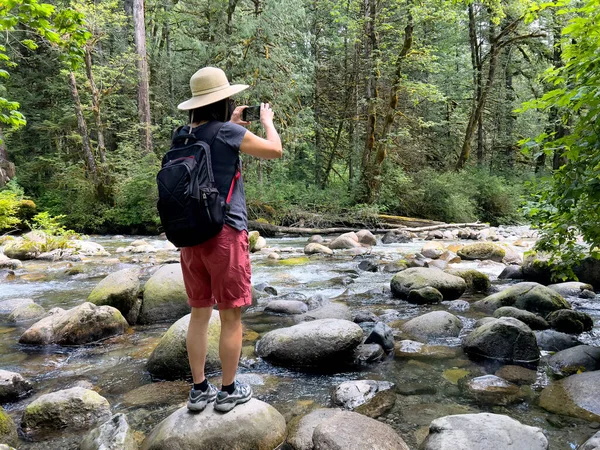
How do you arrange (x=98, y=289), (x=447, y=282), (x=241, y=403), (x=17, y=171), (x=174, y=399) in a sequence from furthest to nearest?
(x=17, y=171)
(x=447, y=282)
(x=98, y=289)
(x=174, y=399)
(x=241, y=403)

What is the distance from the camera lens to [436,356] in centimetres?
445

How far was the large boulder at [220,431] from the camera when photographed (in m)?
2.64

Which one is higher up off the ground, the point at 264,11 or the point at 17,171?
the point at 264,11

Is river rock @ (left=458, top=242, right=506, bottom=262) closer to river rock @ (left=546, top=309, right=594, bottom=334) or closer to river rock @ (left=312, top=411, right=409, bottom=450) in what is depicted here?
river rock @ (left=546, top=309, right=594, bottom=334)

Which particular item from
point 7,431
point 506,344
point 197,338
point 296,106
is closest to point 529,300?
point 506,344

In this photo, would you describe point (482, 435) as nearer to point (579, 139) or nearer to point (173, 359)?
point (579, 139)

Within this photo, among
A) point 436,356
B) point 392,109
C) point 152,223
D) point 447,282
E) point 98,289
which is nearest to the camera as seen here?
point 436,356

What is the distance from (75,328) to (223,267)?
3.33 m

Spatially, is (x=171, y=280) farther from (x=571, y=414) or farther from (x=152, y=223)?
(x=152, y=223)

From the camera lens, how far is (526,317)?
5273 millimetres

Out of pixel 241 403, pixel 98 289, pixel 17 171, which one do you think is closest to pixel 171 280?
pixel 98 289

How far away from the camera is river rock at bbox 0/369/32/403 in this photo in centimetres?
352

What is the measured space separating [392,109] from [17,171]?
16.5 meters

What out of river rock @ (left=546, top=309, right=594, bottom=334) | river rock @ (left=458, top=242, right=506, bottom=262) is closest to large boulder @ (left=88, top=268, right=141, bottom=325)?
river rock @ (left=546, top=309, right=594, bottom=334)
